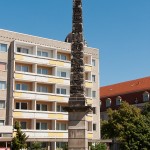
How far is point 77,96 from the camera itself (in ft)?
72.9

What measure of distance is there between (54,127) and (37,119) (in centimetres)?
277

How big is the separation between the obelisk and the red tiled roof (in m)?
59.2

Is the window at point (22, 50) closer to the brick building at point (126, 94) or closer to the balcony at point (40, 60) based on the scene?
the balcony at point (40, 60)

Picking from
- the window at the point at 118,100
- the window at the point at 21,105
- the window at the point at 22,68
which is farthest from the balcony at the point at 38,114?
the window at the point at 118,100

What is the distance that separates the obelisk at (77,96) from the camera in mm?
21484

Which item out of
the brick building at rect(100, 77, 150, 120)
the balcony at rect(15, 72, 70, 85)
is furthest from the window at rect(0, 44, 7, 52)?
→ the brick building at rect(100, 77, 150, 120)

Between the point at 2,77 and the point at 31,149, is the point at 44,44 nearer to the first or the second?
the point at 2,77

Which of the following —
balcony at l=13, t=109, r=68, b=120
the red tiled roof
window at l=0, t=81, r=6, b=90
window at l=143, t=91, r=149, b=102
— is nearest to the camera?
balcony at l=13, t=109, r=68, b=120

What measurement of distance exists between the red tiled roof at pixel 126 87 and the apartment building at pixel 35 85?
27.8 meters

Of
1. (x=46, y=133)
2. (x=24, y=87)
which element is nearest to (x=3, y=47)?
(x=24, y=87)

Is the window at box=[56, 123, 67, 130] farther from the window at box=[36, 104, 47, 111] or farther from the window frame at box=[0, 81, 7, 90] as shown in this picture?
the window frame at box=[0, 81, 7, 90]

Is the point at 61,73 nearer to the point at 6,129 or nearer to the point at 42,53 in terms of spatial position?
the point at 42,53

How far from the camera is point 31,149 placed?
159 feet

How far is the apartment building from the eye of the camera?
49938mm
